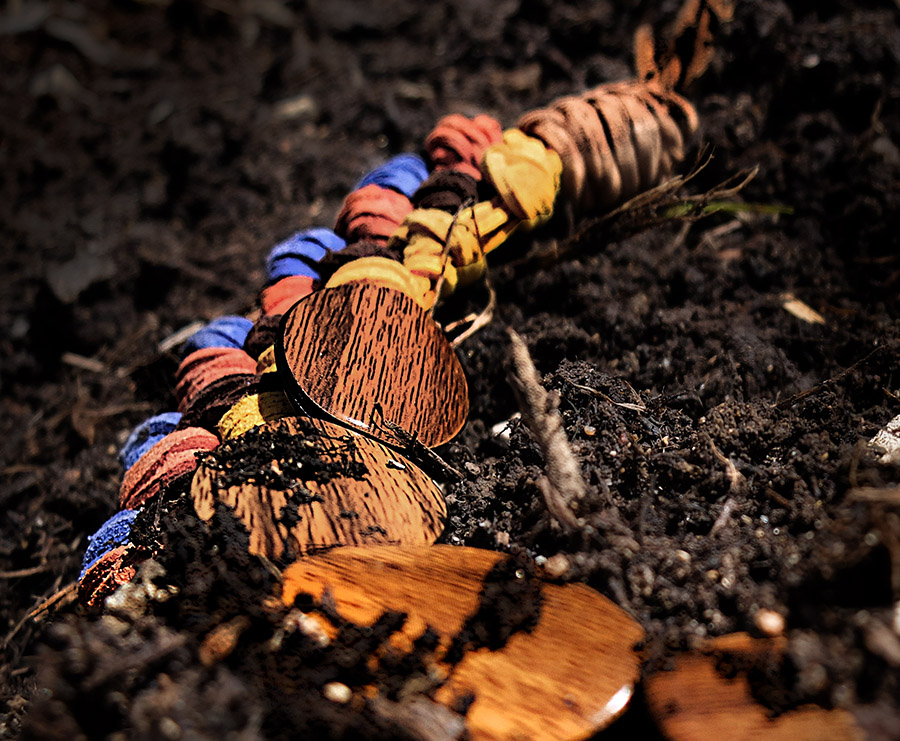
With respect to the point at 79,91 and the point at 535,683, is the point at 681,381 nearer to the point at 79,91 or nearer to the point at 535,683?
the point at 535,683

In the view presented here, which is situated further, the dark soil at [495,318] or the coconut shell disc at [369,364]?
the coconut shell disc at [369,364]

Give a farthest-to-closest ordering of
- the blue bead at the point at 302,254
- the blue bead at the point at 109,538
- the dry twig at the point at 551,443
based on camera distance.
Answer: the blue bead at the point at 302,254
the blue bead at the point at 109,538
the dry twig at the point at 551,443

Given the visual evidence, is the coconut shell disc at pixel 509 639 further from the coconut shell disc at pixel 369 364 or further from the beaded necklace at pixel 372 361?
the coconut shell disc at pixel 369 364

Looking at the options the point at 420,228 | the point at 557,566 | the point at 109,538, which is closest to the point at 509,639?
the point at 557,566

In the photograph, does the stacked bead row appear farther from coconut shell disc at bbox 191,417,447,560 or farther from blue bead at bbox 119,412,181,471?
coconut shell disc at bbox 191,417,447,560

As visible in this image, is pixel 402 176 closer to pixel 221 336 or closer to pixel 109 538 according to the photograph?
pixel 221 336

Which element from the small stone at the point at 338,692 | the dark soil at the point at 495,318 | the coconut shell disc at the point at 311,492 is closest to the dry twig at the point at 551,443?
the dark soil at the point at 495,318
